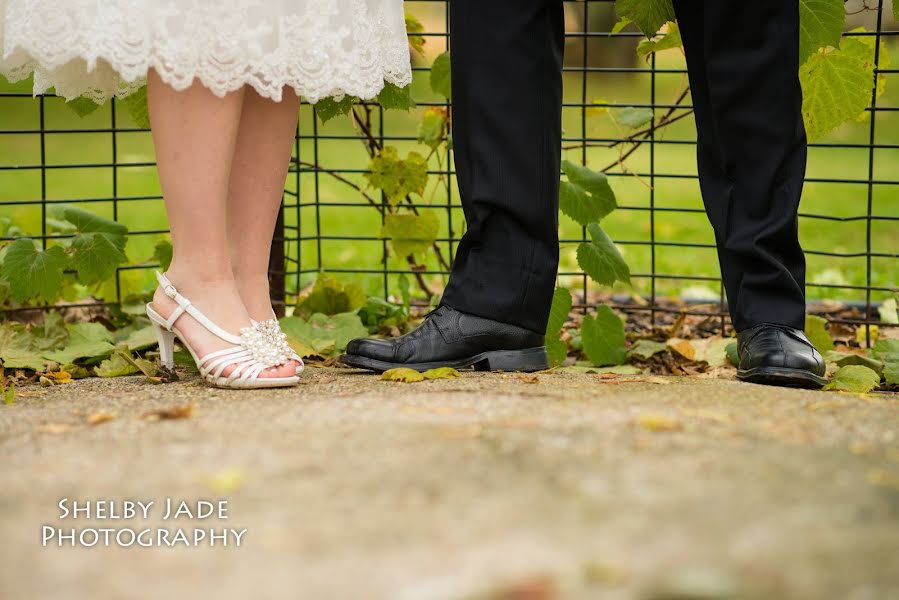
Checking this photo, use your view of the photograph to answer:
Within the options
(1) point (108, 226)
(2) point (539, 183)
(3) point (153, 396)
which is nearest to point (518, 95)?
(2) point (539, 183)

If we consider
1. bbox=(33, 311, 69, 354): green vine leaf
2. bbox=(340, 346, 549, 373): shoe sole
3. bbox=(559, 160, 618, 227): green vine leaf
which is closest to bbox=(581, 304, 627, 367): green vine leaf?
bbox=(559, 160, 618, 227): green vine leaf

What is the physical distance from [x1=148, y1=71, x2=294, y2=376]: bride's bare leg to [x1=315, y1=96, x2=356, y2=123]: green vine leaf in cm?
45

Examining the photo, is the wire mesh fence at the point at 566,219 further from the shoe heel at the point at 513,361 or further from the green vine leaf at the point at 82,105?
the shoe heel at the point at 513,361

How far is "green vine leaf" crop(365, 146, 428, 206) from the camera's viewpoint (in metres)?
2.34

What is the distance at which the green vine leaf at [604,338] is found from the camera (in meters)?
2.22

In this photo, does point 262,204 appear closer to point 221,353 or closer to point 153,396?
point 221,353

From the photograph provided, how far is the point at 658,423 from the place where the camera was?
1188mm

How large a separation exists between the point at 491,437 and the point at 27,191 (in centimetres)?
602

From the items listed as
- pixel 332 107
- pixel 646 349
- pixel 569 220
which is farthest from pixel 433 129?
pixel 569 220

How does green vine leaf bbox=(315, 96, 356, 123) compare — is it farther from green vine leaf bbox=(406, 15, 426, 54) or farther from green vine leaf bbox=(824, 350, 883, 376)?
green vine leaf bbox=(824, 350, 883, 376)

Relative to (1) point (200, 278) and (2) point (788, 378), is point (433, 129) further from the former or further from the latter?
(2) point (788, 378)

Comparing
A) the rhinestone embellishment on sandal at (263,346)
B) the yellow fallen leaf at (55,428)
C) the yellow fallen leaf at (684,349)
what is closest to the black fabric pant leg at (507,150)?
the rhinestone embellishment on sandal at (263,346)

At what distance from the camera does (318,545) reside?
0.87 metres

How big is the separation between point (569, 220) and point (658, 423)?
4.62 m
